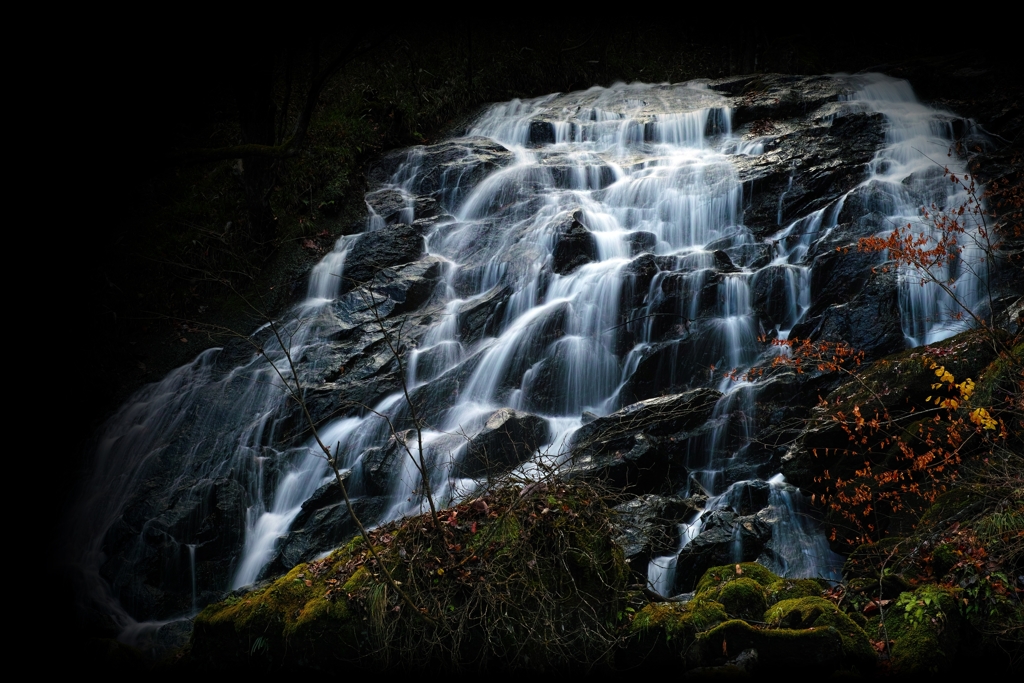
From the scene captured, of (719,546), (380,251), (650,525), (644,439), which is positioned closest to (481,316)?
(380,251)

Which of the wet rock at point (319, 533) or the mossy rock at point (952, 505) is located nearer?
the mossy rock at point (952, 505)

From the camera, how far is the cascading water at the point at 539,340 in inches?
358

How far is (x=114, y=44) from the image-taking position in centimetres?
1078

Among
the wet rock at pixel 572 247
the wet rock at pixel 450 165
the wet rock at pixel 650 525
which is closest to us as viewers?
the wet rock at pixel 650 525

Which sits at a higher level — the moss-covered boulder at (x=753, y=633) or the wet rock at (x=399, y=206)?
the wet rock at (x=399, y=206)

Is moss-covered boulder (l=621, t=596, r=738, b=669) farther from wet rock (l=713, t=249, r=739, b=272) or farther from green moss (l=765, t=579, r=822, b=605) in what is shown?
wet rock (l=713, t=249, r=739, b=272)

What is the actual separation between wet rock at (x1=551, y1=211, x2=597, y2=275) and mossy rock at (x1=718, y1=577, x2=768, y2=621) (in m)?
7.35

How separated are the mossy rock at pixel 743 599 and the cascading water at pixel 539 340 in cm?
180

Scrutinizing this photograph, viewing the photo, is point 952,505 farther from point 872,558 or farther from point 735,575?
point 735,575

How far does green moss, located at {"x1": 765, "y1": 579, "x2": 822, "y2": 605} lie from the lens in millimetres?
5582

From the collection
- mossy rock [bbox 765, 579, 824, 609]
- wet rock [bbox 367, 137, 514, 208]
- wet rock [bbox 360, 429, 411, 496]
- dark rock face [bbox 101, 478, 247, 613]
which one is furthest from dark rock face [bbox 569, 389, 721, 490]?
wet rock [bbox 367, 137, 514, 208]

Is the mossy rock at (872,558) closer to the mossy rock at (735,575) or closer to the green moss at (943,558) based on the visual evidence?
the green moss at (943,558)

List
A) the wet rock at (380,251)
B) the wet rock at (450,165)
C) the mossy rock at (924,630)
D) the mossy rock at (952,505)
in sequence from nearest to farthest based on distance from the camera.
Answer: the mossy rock at (924,630) → the mossy rock at (952,505) → the wet rock at (380,251) → the wet rock at (450,165)

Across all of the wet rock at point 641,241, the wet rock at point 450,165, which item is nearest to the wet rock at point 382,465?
the wet rock at point 641,241
